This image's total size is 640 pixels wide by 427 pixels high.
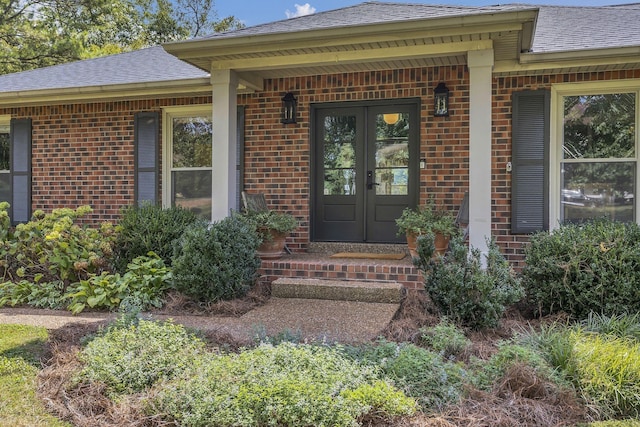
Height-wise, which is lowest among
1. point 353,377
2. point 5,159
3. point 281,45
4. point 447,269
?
point 353,377

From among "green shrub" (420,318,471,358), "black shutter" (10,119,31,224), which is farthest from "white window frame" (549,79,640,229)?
"black shutter" (10,119,31,224)

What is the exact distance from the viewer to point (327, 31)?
471 cm

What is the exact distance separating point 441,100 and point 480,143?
141 cm

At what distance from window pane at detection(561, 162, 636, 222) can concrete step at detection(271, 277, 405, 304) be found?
2.34 meters

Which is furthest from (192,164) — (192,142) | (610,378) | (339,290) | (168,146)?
(610,378)

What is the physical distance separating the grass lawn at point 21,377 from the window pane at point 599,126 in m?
5.55

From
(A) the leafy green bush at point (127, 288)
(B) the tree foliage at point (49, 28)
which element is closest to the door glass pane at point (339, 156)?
(A) the leafy green bush at point (127, 288)

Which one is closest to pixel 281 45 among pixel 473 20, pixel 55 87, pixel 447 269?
pixel 473 20

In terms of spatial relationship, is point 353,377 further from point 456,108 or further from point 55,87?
point 55,87

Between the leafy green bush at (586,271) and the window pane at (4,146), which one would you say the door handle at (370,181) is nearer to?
the leafy green bush at (586,271)

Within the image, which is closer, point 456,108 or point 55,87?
point 456,108

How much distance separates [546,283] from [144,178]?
17.9 feet

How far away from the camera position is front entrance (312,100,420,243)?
6316mm

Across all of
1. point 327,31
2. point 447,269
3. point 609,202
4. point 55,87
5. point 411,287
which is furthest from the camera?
point 55,87
